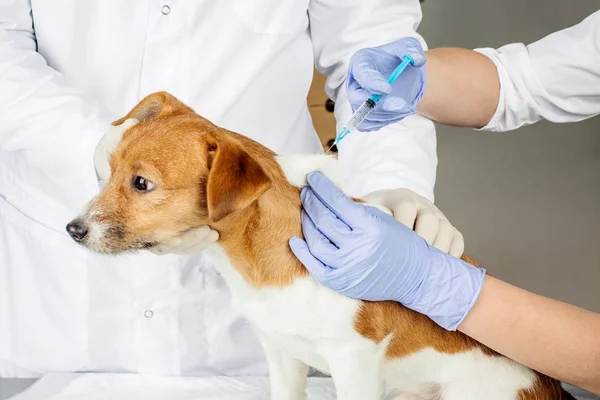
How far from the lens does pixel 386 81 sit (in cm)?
117

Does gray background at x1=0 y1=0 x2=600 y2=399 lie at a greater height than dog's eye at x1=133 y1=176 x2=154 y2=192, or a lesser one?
lesser

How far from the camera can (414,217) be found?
125 cm

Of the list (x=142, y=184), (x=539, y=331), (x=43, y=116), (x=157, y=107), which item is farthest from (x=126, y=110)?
(x=539, y=331)

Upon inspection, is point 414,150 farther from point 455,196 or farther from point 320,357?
point 455,196

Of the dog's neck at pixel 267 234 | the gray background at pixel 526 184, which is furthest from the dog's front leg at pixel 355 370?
the gray background at pixel 526 184

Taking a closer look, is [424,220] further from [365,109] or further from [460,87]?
[460,87]

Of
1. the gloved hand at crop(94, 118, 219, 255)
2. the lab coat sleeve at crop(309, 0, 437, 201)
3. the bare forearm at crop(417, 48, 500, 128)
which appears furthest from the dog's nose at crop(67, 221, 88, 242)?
the bare forearm at crop(417, 48, 500, 128)

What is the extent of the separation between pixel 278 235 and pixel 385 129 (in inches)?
18.4

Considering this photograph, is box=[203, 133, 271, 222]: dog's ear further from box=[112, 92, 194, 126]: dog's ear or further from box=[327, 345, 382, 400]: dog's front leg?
box=[327, 345, 382, 400]: dog's front leg

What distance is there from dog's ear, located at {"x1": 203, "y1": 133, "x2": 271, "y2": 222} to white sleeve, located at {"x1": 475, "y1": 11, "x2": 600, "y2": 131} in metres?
0.76

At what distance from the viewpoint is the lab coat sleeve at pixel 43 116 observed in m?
1.29

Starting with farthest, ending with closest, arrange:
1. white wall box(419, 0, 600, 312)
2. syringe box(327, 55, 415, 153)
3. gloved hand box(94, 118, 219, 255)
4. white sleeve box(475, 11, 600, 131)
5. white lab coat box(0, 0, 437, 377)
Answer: white wall box(419, 0, 600, 312), white sleeve box(475, 11, 600, 131), white lab coat box(0, 0, 437, 377), syringe box(327, 55, 415, 153), gloved hand box(94, 118, 219, 255)

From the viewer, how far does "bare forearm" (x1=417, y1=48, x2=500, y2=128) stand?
1.54m

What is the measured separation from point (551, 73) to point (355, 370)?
2.65ft
